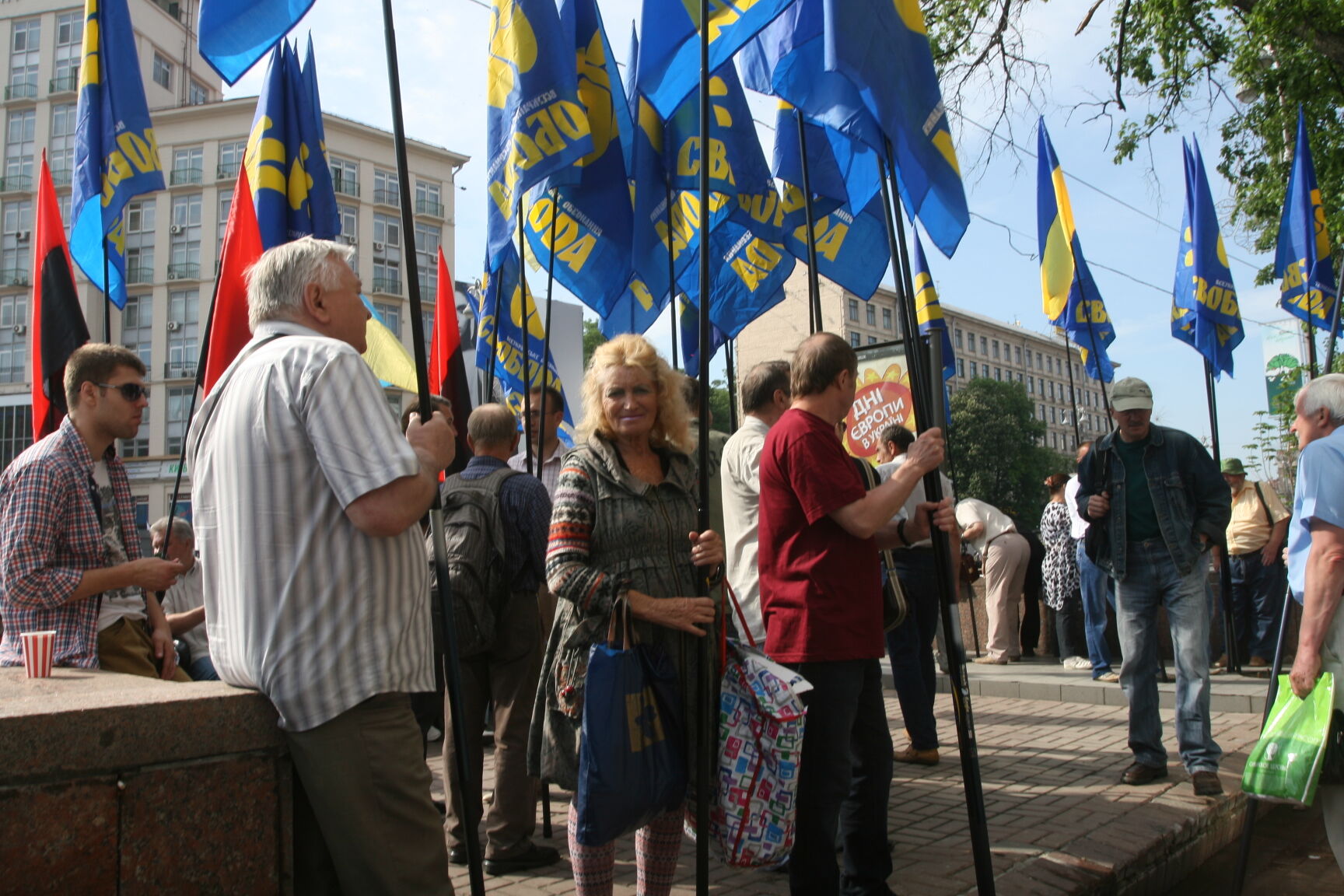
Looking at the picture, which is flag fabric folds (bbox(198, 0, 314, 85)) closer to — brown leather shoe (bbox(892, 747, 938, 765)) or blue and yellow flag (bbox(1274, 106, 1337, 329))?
brown leather shoe (bbox(892, 747, 938, 765))

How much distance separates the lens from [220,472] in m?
2.22

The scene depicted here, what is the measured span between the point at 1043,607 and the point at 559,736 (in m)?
9.02

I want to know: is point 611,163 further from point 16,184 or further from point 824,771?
point 16,184

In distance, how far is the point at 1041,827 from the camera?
175 inches

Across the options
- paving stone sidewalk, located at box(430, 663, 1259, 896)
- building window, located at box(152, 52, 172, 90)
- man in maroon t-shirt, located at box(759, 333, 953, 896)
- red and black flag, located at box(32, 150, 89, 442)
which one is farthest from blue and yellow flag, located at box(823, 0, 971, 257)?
building window, located at box(152, 52, 172, 90)

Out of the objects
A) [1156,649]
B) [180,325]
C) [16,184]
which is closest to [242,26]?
[1156,649]

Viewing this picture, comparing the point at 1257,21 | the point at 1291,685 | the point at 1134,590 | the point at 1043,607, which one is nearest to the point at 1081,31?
the point at 1257,21

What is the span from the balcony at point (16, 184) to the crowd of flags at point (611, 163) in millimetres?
52646

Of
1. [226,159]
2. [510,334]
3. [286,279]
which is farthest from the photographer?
[226,159]

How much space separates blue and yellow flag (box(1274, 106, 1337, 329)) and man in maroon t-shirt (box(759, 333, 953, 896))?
604 centimetres

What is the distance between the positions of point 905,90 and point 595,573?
2200 mm

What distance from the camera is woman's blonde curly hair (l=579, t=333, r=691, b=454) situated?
3330 millimetres

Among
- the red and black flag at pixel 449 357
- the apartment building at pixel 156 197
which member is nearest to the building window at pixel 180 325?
the apartment building at pixel 156 197

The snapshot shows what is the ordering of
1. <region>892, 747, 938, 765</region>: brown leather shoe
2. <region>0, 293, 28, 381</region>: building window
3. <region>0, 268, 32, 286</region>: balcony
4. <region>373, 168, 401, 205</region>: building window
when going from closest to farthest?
<region>892, 747, 938, 765</region>: brown leather shoe
<region>0, 293, 28, 381</region>: building window
<region>0, 268, 32, 286</region>: balcony
<region>373, 168, 401, 205</region>: building window
